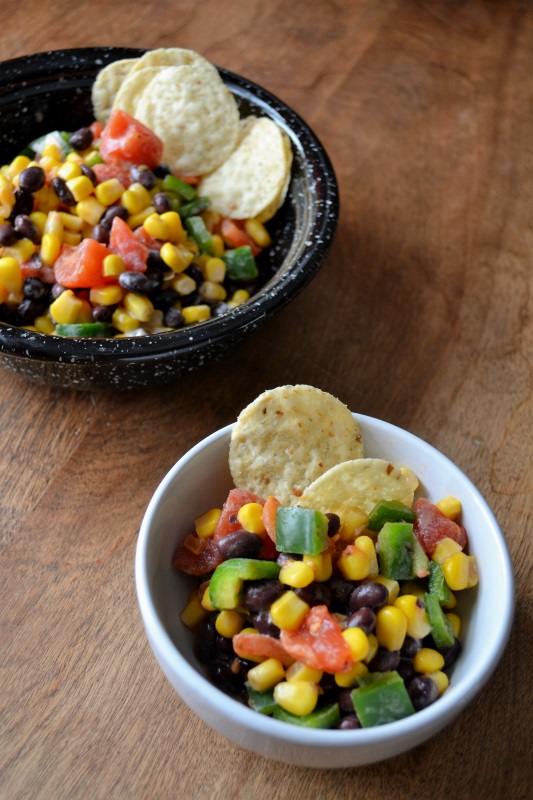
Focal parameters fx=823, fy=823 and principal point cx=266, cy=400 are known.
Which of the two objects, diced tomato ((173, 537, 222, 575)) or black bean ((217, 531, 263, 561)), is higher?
black bean ((217, 531, 263, 561))

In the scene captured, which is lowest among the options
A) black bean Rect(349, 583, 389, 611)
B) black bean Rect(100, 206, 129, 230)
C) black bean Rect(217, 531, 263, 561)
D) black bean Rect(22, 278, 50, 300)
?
black bean Rect(349, 583, 389, 611)

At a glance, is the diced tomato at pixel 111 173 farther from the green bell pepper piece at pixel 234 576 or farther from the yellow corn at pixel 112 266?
the green bell pepper piece at pixel 234 576

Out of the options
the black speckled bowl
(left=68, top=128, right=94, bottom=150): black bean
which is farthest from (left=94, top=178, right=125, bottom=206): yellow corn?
the black speckled bowl

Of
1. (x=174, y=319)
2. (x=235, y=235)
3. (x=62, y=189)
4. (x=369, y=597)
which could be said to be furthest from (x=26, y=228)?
(x=369, y=597)

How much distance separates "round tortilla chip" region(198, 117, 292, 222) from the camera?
264cm

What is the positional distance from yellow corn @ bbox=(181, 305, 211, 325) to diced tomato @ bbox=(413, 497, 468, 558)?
94 centimetres

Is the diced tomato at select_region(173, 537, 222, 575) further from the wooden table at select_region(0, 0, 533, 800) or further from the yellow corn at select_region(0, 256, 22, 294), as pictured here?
the yellow corn at select_region(0, 256, 22, 294)

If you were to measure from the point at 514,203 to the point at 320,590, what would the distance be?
2.06 meters

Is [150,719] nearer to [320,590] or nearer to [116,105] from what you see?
[320,590]

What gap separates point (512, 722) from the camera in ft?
6.22

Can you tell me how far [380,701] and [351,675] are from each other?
2.8 inches

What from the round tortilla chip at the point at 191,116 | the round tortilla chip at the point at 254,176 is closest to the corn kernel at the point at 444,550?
the round tortilla chip at the point at 254,176

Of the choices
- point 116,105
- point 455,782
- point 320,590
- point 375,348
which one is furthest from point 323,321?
point 455,782

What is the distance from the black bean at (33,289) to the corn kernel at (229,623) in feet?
3.89
